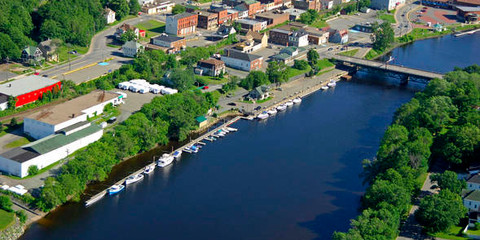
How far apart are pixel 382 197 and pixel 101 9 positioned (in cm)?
5383

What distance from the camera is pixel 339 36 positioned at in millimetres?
85000

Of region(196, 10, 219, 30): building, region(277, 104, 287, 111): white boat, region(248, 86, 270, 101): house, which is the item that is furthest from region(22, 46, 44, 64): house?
region(196, 10, 219, 30): building

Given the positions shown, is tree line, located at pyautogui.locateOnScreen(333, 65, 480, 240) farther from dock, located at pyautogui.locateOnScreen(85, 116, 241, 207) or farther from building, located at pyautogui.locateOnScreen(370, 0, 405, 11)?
building, located at pyautogui.locateOnScreen(370, 0, 405, 11)

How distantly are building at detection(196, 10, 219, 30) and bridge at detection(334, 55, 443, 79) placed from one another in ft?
61.5

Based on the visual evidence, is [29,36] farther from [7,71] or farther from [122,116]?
[122,116]

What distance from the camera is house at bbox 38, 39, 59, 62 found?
67188mm

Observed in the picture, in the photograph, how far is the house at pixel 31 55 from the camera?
65875 millimetres

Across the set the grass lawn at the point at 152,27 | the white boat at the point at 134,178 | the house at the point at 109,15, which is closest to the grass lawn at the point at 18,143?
the white boat at the point at 134,178

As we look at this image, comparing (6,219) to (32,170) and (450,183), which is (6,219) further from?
(450,183)

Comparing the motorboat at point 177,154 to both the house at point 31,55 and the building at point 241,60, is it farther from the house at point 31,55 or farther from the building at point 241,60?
the house at point 31,55

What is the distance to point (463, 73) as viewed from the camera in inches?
2537

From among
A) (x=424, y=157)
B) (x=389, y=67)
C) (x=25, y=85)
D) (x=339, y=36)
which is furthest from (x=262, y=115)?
(x=339, y=36)

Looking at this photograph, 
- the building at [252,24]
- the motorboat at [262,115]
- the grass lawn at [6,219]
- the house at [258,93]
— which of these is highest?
the building at [252,24]

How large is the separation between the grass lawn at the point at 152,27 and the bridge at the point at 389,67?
23.2 metres
